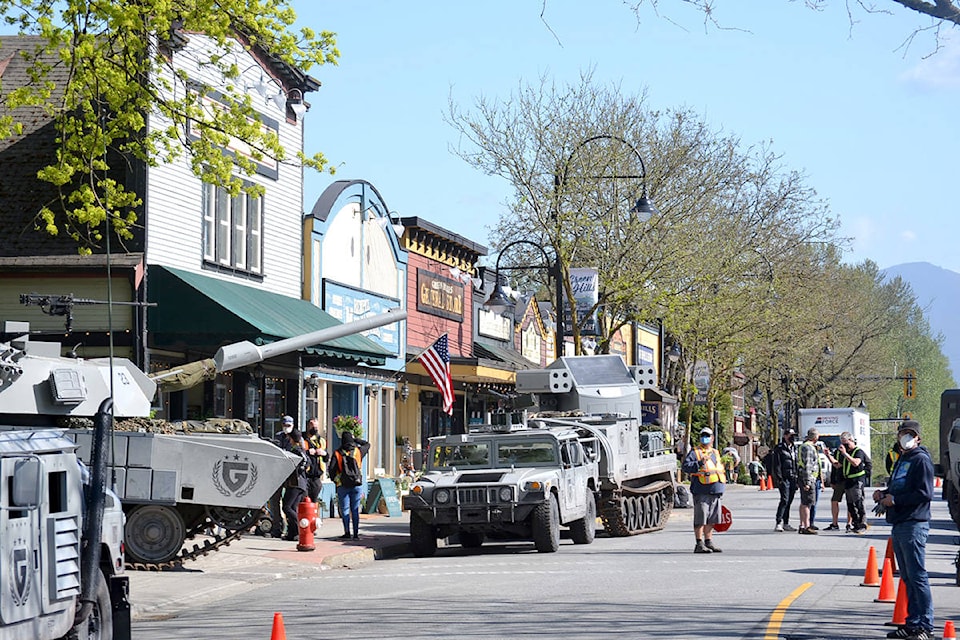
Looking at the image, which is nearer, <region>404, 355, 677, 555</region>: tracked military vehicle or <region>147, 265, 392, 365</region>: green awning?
<region>404, 355, 677, 555</region>: tracked military vehicle

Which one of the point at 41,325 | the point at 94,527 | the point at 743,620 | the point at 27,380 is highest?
the point at 41,325

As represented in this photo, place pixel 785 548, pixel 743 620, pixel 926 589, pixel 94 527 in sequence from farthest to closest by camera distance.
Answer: pixel 785 548, pixel 743 620, pixel 926 589, pixel 94 527

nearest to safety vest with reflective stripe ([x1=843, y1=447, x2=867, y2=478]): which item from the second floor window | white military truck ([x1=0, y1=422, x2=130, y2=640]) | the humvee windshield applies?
the humvee windshield

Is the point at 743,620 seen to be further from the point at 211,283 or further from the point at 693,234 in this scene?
the point at 693,234

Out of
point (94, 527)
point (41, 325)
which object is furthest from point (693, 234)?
point (94, 527)

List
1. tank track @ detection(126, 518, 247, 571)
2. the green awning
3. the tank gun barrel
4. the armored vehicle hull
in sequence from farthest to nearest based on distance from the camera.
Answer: the green awning < the tank gun barrel < tank track @ detection(126, 518, 247, 571) < the armored vehicle hull

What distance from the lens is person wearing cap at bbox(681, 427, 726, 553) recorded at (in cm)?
2153

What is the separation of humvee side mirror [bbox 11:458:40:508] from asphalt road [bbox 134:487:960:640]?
12.2 ft

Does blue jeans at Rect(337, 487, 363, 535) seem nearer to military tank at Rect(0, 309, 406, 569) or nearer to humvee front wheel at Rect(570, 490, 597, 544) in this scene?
humvee front wheel at Rect(570, 490, 597, 544)

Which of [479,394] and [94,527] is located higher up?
[479,394]

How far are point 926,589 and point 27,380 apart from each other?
9.45 metres

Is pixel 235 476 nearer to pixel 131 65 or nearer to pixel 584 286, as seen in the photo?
pixel 131 65

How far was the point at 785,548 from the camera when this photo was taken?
23125 millimetres

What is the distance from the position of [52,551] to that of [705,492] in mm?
13487
